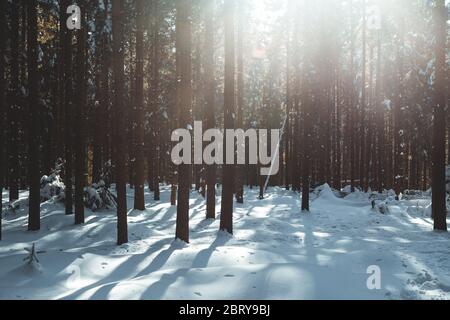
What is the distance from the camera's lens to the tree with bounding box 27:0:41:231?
14.3m

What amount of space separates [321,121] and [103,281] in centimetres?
2761

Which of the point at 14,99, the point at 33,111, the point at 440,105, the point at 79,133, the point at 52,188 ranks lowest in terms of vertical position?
the point at 52,188

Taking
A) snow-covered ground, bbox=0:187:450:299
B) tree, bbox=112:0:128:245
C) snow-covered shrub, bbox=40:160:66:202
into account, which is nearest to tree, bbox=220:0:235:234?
snow-covered ground, bbox=0:187:450:299

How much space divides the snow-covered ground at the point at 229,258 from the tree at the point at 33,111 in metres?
0.94

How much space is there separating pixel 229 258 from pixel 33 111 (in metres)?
8.38

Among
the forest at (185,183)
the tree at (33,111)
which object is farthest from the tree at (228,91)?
the tree at (33,111)

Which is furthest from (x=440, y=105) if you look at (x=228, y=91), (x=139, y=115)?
(x=139, y=115)

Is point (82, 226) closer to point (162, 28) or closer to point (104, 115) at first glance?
point (104, 115)

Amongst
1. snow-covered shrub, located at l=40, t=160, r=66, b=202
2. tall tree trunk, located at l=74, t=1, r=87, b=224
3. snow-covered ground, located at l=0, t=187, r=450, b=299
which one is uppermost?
tall tree trunk, located at l=74, t=1, r=87, b=224

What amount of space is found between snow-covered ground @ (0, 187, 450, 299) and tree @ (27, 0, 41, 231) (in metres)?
0.94

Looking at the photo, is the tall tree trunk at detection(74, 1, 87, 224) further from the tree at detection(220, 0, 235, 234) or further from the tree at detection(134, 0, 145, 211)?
the tree at detection(220, 0, 235, 234)

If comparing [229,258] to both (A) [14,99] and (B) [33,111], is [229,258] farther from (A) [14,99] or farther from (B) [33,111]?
(A) [14,99]

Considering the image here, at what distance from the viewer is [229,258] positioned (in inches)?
422

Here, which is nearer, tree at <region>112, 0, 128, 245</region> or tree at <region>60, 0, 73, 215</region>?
tree at <region>112, 0, 128, 245</region>
